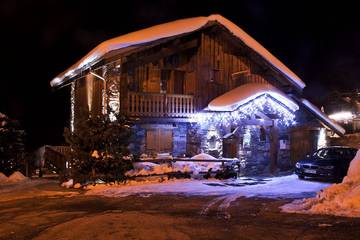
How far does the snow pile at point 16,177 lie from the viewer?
69.3ft

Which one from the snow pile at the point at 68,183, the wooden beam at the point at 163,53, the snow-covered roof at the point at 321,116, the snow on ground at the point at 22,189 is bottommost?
the snow on ground at the point at 22,189

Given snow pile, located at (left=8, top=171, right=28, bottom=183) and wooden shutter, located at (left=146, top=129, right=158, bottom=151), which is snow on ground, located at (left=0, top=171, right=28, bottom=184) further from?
wooden shutter, located at (left=146, top=129, right=158, bottom=151)

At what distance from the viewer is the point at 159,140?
23.0 m

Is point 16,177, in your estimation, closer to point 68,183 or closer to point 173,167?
point 68,183

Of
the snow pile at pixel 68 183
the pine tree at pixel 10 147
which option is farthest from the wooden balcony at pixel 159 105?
the pine tree at pixel 10 147

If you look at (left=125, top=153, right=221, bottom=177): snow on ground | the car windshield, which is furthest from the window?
the car windshield

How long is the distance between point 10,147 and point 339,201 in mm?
16812

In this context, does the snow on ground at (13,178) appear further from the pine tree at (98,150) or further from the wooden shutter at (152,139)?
the wooden shutter at (152,139)

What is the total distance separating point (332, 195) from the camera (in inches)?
523

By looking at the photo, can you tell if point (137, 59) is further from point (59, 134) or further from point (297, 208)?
point (59, 134)

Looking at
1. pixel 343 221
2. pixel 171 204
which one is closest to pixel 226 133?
pixel 171 204

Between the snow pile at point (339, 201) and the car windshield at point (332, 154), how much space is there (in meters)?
7.53

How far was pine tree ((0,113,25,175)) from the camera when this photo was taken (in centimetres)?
2266

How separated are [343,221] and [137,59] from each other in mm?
14408
